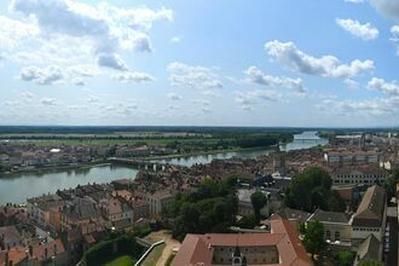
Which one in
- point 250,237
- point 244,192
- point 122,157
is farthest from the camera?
point 122,157

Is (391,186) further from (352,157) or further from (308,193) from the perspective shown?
(352,157)

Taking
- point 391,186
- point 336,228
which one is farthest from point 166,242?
point 391,186

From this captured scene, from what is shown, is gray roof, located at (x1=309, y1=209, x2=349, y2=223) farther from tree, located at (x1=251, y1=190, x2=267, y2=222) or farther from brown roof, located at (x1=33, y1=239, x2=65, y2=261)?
brown roof, located at (x1=33, y1=239, x2=65, y2=261)

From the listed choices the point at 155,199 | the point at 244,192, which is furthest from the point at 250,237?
the point at 155,199

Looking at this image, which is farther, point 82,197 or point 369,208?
point 82,197

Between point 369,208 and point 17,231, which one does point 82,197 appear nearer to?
point 17,231

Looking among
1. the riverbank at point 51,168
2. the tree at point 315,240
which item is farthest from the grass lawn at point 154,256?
the riverbank at point 51,168
